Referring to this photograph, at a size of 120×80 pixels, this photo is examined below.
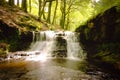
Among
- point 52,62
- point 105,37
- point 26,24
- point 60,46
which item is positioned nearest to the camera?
point 52,62

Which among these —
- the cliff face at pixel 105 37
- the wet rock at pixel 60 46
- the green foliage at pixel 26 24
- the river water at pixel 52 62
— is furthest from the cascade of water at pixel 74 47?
the green foliage at pixel 26 24

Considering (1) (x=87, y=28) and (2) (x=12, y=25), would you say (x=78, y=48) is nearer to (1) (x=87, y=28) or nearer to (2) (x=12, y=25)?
(1) (x=87, y=28)

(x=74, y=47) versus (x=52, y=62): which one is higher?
(x=74, y=47)

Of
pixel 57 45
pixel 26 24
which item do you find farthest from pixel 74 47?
pixel 26 24

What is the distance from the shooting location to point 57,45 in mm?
15391

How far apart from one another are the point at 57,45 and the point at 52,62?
4564mm

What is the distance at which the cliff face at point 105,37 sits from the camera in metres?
10.9

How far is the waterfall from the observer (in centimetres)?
1427

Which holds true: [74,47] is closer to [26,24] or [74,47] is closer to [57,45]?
[57,45]

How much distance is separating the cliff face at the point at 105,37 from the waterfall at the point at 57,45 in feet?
2.94

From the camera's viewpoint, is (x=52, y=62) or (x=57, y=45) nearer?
(x=52, y=62)

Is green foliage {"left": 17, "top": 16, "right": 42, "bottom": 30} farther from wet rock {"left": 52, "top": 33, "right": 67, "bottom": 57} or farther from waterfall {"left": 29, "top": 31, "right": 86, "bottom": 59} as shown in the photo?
wet rock {"left": 52, "top": 33, "right": 67, "bottom": 57}

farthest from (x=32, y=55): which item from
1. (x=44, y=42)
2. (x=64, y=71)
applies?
(x=64, y=71)

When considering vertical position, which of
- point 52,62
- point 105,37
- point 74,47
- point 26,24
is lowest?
point 52,62
